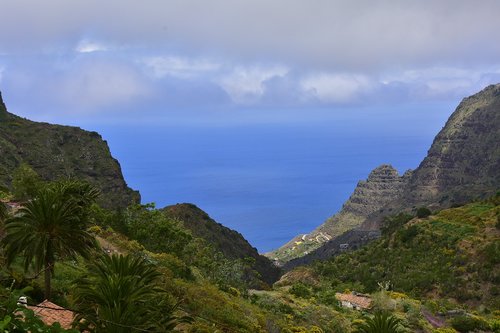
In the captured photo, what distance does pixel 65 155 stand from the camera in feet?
353

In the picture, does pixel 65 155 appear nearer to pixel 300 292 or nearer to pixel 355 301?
pixel 300 292

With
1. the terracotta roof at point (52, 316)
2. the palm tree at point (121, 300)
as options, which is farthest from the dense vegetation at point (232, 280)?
the terracotta roof at point (52, 316)

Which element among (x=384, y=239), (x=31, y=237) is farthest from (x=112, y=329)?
(x=384, y=239)

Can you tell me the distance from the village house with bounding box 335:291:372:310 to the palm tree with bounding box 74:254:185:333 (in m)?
30.8

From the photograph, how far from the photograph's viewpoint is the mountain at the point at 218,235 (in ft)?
281

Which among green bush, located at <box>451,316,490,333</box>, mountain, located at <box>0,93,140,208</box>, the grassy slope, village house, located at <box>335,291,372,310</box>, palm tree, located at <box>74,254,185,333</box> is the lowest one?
palm tree, located at <box>74,254,185,333</box>

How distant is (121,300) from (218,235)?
7855 centimetres

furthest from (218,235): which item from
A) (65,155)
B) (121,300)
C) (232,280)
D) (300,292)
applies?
(121,300)

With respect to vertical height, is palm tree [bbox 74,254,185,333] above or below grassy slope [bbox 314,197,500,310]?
below

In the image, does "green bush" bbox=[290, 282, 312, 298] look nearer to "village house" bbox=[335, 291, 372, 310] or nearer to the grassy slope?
"village house" bbox=[335, 291, 372, 310]

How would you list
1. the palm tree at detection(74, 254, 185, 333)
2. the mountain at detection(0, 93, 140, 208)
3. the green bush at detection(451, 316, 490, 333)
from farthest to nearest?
1. the mountain at detection(0, 93, 140, 208)
2. the green bush at detection(451, 316, 490, 333)
3. the palm tree at detection(74, 254, 185, 333)

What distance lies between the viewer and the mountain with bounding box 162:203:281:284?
85.6m

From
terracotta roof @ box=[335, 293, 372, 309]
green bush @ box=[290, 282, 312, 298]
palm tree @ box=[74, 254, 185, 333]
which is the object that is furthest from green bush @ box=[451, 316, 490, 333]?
palm tree @ box=[74, 254, 185, 333]

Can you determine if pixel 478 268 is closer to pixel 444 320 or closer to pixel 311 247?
pixel 444 320
